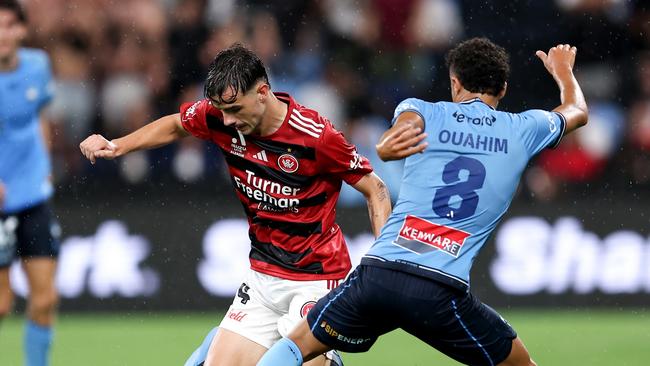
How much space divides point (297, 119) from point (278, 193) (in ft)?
1.19

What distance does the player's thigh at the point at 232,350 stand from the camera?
574cm

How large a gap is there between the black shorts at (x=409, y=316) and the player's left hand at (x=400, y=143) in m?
0.51

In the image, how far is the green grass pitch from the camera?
8.31m

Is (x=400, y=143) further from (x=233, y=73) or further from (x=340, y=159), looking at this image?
(x=233, y=73)

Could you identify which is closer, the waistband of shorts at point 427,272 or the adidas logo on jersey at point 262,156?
the waistband of shorts at point 427,272

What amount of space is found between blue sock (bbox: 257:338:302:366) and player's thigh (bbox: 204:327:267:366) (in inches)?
24.8

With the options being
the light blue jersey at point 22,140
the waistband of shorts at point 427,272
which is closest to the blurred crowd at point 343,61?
the light blue jersey at point 22,140

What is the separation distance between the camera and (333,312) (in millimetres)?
5105

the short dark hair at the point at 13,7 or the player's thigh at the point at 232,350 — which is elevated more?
the short dark hair at the point at 13,7

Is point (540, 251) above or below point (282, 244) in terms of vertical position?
below

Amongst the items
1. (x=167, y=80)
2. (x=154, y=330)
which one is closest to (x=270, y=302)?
(x=154, y=330)

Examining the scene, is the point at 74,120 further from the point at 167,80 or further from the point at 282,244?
the point at 282,244

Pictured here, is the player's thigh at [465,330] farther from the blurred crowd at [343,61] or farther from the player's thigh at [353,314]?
the blurred crowd at [343,61]

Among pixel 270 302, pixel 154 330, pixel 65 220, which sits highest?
pixel 270 302
